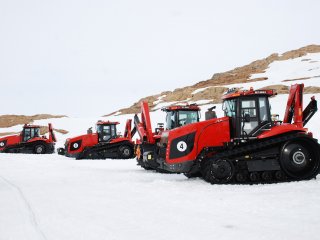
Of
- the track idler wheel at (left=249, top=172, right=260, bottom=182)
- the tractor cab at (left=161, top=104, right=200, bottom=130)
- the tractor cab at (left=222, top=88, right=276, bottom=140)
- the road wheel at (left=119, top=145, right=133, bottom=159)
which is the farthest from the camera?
the road wheel at (left=119, top=145, right=133, bottom=159)

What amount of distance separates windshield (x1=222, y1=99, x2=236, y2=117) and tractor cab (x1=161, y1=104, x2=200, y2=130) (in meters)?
3.74

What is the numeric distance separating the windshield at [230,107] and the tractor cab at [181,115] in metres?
3.74

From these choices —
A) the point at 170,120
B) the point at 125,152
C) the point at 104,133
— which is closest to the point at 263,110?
the point at 170,120

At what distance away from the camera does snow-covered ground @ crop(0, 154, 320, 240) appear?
16.7 ft

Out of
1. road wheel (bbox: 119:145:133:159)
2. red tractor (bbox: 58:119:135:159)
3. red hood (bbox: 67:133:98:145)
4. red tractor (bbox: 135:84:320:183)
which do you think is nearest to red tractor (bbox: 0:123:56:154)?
red tractor (bbox: 58:119:135:159)

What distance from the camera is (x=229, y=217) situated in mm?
5961

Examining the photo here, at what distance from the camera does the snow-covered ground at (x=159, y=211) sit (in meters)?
5.09

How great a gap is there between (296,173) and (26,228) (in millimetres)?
7427

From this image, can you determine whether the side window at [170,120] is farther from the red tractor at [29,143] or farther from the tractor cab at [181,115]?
the red tractor at [29,143]

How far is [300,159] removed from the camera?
9930 mm

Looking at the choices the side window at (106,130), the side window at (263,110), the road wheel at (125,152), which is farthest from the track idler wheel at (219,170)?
the side window at (106,130)

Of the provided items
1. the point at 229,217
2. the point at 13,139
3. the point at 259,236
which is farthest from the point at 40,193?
the point at 13,139

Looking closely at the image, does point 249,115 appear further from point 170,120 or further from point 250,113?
point 170,120

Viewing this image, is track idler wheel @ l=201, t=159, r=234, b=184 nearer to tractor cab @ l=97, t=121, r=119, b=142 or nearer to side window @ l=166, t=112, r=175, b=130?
side window @ l=166, t=112, r=175, b=130
